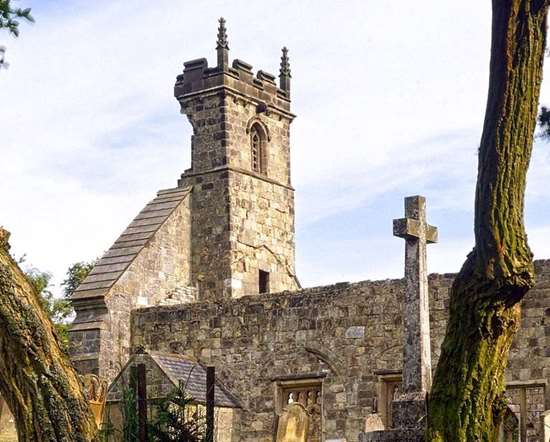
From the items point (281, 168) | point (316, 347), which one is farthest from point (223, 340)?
point (281, 168)

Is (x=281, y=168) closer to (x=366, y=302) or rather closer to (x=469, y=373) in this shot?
(x=366, y=302)

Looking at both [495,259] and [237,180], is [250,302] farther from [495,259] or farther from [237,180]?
[495,259]

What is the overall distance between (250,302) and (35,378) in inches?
565

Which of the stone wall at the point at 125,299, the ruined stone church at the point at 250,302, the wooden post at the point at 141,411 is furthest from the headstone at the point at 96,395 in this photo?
the wooden post at the point at 141,411

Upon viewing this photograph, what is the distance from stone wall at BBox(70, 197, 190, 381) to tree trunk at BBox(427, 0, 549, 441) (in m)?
14.7

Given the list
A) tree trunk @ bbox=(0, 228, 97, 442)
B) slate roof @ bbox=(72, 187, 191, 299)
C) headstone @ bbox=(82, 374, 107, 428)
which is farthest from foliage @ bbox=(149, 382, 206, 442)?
slate roof @ bbox=(72, 187, 191, 299)

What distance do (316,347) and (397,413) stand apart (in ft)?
22.0

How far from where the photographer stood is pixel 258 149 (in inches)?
1017

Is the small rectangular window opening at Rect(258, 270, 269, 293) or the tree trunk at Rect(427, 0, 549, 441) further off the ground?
the small rectangular window opening at Rect(258, 270, 269, 293)

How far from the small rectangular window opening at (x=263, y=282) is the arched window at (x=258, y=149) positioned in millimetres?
1934

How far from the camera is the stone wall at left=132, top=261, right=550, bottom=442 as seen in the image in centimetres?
1875

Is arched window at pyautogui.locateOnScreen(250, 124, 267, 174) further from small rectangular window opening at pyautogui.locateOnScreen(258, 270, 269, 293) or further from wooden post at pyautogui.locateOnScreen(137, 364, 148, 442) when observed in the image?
wooden post at pyautogui.locateOnScreen(137, 364, 148, 442)

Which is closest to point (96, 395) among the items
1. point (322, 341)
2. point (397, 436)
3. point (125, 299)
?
point (397, 436)

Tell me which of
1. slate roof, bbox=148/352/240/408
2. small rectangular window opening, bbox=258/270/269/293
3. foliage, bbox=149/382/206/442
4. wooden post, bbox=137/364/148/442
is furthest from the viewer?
small rectangular window opening, bbox=258/270/269/293
